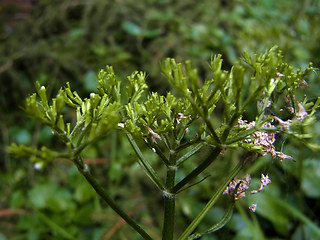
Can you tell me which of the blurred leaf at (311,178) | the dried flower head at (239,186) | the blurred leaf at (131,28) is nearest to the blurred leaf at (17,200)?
the blurred leaf at (131,28)

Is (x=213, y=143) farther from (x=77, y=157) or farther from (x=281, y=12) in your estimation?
(x=281, y=12)

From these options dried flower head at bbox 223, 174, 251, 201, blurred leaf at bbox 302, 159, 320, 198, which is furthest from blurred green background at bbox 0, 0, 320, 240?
dried flower head at bbox 223, 174, 251, 201

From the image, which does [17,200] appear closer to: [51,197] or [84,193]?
[51,197]

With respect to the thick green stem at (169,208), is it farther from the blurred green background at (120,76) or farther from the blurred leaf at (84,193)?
the blurred leaf at (84,193)

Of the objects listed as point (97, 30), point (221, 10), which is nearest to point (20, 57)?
point (97, 30)

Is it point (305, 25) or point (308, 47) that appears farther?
point (308, 47)

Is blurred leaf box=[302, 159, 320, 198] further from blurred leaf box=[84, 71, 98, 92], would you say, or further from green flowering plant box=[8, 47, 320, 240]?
blurred leaf box=[84, 71, 98, 92]

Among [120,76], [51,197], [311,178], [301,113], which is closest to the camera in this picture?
[301,113]

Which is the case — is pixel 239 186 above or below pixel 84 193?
above

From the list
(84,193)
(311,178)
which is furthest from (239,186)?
Answer: (84,193)
